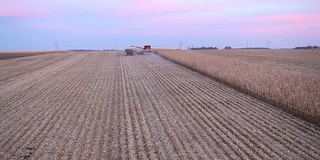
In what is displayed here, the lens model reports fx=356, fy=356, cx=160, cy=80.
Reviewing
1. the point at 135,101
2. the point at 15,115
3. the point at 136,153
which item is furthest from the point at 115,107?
the point at 136,153

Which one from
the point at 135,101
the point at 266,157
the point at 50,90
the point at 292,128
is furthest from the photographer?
the point at 50,90

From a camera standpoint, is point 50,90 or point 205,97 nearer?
point 205,97

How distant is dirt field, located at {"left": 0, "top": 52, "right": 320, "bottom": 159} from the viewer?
7.53 meters

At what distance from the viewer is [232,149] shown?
7570 millimetres

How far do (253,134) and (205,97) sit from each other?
5595 mm

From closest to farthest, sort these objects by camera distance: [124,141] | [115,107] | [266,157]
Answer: [266,157] → [124,141] → [115,107]

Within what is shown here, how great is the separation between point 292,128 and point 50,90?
11.7 m

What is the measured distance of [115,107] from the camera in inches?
492

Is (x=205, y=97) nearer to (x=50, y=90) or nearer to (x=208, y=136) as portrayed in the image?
(x=208, y=136)

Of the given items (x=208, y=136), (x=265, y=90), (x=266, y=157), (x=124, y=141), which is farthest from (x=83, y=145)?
(x=265, y=90)

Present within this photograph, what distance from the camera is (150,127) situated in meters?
9.58

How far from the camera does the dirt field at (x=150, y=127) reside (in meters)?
7.53

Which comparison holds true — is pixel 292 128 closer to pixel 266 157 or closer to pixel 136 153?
pixel 266 157

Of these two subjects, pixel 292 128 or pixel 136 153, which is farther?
pixel 292 128
